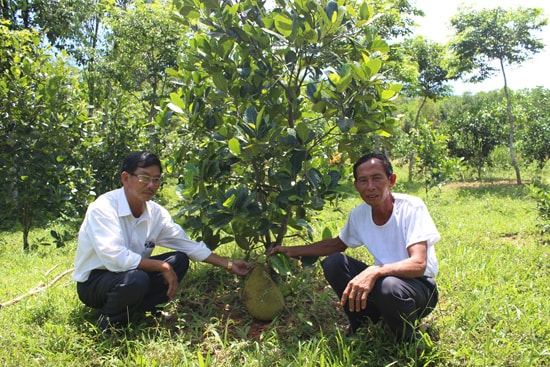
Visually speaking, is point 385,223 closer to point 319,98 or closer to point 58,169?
point 319,98

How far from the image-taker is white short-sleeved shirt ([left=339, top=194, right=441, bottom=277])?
2162 millimetres

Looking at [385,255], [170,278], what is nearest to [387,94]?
[385,255]

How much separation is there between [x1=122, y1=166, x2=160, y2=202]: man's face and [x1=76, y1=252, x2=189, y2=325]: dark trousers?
44cm

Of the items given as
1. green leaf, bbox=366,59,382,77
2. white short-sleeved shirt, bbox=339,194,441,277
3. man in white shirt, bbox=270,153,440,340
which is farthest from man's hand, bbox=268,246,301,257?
green leaf, bbox=366,59,382,77

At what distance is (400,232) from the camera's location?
7.44ft

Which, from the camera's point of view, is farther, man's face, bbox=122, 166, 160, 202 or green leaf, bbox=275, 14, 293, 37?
man's face, bbox=122, 166, 160, 202

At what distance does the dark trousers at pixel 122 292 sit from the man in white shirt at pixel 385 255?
0.77 m

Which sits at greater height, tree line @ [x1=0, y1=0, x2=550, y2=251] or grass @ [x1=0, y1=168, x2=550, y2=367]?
tree line @ [x1=0, y1=0, x2=550, y2=251]

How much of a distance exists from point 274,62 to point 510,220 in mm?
4536

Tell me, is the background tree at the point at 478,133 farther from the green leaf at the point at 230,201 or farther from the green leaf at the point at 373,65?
the green leaf at the point at 230,201

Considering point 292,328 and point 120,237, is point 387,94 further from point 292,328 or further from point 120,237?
point 120,237

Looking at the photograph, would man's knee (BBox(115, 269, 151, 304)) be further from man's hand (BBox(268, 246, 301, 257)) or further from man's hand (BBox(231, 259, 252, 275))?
man's hand (BBox(268, 246, 301, 257))

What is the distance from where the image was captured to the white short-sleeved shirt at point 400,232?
216 cm

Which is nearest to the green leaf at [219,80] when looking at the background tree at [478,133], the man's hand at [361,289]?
the man's hand at [361,289]
